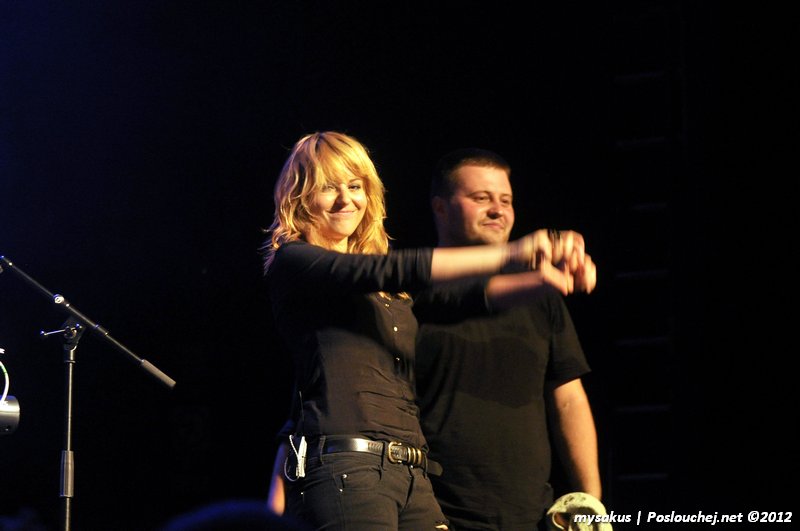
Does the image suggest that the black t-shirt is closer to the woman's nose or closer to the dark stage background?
the woman's nose

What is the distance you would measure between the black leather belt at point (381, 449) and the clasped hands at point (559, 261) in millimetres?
533

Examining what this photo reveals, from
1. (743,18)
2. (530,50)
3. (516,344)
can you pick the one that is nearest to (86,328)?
(516,344)

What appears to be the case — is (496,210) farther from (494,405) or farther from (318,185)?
(318,185)

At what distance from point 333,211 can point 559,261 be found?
651 millimetres

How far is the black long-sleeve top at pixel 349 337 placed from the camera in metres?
2.51

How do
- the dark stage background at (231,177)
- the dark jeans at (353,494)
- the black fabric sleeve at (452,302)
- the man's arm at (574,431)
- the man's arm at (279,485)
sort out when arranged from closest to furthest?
the dark jeans at (353,494) < the man's arm at (279,485) < the black fabric sleeve at (452,302) < the man's arm at (574,431) < the dark stage background at (231,177)

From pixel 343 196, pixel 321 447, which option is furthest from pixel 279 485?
pixel 343 196

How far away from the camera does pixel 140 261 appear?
4770 millimetres

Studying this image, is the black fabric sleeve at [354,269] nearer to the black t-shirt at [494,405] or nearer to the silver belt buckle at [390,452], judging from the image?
the silver belt buckle at [390,452]

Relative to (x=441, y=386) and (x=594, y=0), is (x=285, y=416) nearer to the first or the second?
(x=441, y=386)

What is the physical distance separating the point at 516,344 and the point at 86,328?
1.35 m

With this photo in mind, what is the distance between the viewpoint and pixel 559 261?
98.3 inches

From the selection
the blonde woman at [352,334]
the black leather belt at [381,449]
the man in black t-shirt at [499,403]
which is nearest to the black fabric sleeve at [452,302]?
the man in black t-shirt at [499,403]

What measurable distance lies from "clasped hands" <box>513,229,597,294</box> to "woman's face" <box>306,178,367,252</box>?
1.77ft
